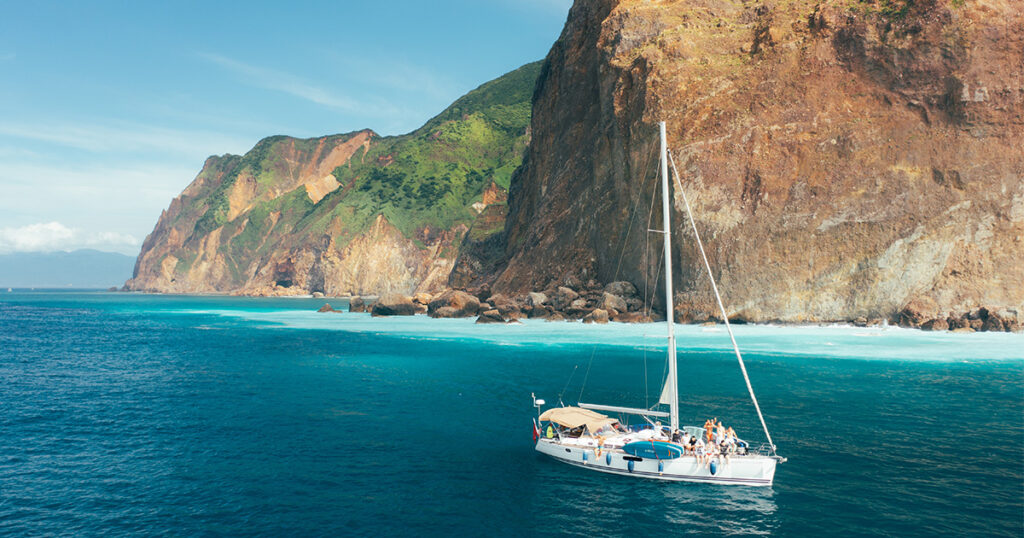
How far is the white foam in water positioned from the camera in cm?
5612

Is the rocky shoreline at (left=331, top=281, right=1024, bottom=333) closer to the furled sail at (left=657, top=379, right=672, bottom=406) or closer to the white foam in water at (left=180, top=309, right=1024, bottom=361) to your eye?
the white foam in water at (left=180, top=309, right=1024, bottom=361)

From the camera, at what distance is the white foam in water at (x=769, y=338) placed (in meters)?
56.1

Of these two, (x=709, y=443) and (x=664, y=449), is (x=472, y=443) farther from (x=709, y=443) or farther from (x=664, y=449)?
(x=709, y=443)

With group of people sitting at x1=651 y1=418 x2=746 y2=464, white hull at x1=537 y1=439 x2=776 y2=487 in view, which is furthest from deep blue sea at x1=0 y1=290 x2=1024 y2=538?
group of people sitting at x1=651 y1=418 x2=746 y2=464

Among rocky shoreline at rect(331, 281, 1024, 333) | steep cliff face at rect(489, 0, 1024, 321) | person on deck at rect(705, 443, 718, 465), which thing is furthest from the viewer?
steep cliff face at rect(489, 0, 1024, 321)

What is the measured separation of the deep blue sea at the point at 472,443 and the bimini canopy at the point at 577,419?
1884 mm

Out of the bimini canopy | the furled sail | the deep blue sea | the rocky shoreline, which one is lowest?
the deep blue sea

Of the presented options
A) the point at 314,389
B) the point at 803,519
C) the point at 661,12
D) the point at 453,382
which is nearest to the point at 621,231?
the point at 661,12

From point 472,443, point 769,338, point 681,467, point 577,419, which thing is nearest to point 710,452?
point 681,467

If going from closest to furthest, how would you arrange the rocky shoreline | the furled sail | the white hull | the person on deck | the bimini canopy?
1. the white hull
2. the person on deck
3. the furled sail
4. the bimini canopy
5. the rocky shoreline

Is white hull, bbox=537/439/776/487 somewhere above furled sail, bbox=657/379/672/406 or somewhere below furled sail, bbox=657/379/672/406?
below

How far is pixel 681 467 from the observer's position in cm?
2519

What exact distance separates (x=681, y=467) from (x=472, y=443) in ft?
32.6

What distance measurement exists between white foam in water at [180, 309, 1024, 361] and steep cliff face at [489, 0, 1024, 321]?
19.8ft
